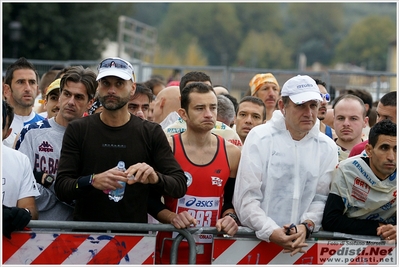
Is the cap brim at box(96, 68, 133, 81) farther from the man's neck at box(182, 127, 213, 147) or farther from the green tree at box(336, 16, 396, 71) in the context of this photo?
the green tree at box(336, 16, 396, 71)

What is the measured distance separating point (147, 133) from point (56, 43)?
35.2 meters

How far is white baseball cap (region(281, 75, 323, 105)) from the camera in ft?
19.7

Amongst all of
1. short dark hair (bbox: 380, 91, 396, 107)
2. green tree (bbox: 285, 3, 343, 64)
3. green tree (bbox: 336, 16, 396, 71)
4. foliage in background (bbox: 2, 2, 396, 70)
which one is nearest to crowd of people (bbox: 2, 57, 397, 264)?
short dark hair (bbox: 380, 91, 396, 107)

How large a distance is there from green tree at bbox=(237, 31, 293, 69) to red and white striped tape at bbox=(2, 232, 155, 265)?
145034 mm

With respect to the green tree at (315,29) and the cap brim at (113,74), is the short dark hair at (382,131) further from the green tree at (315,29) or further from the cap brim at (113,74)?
the green tree at (315,29)

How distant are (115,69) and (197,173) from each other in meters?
1.02

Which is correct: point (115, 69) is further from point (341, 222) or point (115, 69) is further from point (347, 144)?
point (347, 144)

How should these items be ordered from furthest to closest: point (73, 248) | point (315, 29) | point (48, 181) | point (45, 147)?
point (315, 29) → point (45, 147) → point (48, 181) → point (73, 248)

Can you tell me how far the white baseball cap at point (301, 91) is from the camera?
601 cm

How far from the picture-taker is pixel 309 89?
6.06 metres

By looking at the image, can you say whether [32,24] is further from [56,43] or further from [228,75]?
[228,75]

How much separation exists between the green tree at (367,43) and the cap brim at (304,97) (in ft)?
485

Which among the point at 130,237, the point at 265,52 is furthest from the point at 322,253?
the point at 265,52

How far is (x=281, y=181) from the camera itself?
5.94m
